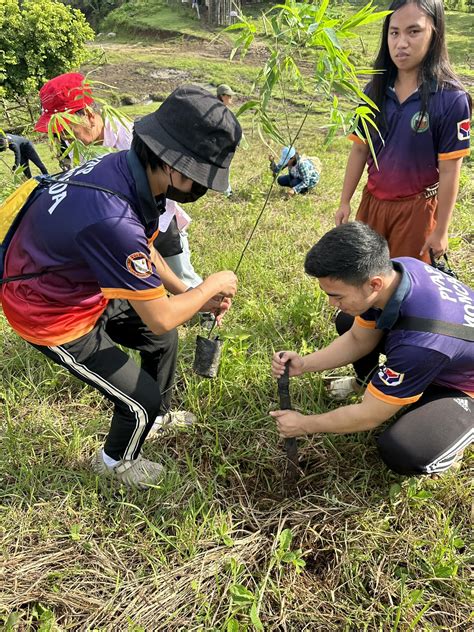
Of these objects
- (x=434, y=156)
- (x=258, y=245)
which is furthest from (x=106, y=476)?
(x=258, y=245)

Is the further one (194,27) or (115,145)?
(194,27)

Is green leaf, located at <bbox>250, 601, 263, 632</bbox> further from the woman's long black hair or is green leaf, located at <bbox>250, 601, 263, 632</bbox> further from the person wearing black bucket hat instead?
the woman's long black hair

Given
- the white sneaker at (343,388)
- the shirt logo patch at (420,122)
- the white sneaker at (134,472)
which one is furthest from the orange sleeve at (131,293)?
the shirt logo patch at (420,122)

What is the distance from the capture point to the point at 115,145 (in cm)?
261

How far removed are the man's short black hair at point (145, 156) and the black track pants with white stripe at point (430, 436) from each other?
1.36m

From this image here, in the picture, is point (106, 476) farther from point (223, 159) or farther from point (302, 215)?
point (302, 215)

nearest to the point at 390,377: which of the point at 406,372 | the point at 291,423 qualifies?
the point at 406,372

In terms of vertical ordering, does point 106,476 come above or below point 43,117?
below

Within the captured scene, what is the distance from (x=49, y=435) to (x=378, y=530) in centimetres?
157

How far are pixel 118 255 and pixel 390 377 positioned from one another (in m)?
1.07

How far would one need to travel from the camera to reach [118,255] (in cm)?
150

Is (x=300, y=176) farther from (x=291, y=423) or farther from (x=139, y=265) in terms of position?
(x=139, y=265)

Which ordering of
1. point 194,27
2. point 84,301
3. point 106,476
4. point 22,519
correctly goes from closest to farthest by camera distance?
point 84,301 → point 22,519 → point 106,476 → point 194,27

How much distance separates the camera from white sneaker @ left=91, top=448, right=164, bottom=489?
2055 mm
